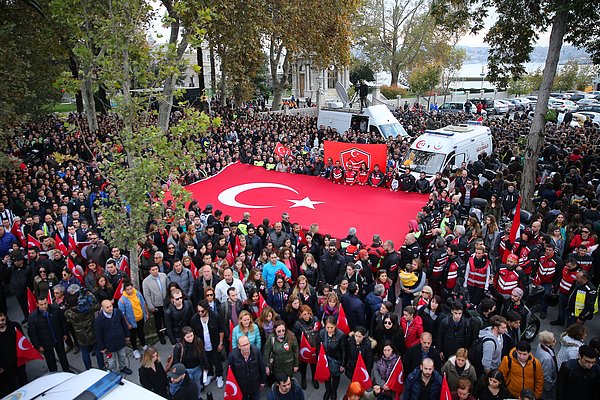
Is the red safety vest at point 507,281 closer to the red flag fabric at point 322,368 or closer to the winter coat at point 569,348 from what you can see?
the winter coat at point 569,348

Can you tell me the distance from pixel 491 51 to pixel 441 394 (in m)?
13.7

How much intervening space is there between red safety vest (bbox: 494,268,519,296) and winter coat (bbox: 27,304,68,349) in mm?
7377

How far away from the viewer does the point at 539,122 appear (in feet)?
45.9

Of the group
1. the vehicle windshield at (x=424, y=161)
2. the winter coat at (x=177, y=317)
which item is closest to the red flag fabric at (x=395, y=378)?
the winter coat at (x=177, y=317)

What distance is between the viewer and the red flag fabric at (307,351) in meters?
6.68

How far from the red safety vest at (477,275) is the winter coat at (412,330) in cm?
198

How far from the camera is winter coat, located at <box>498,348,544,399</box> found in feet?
18.8

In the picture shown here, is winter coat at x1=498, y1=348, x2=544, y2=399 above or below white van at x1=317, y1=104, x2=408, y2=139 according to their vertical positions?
below

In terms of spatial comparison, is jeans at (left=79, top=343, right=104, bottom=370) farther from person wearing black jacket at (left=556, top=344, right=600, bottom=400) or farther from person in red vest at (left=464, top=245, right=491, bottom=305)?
person wearing black jacket at (left=556, top=344, right=600, bottom=400)

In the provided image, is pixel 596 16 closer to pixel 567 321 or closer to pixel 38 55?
pixel 567 321

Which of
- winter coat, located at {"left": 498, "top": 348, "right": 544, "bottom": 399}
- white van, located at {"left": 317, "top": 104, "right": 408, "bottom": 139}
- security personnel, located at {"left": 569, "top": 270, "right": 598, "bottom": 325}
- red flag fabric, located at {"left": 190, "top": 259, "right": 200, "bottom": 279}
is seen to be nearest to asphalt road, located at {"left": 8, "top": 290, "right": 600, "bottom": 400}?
security personnel, located at {"left": 569, "top": 270, "right": 598, "bottom": 325}

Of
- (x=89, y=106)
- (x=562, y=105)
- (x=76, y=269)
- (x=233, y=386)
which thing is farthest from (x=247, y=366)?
(x=562, y=105)

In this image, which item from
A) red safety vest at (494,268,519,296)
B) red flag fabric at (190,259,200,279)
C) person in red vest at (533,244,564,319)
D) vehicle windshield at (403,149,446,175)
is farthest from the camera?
vehicle windshield at (403,149,446,175)

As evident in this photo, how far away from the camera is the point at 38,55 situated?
1875cm
